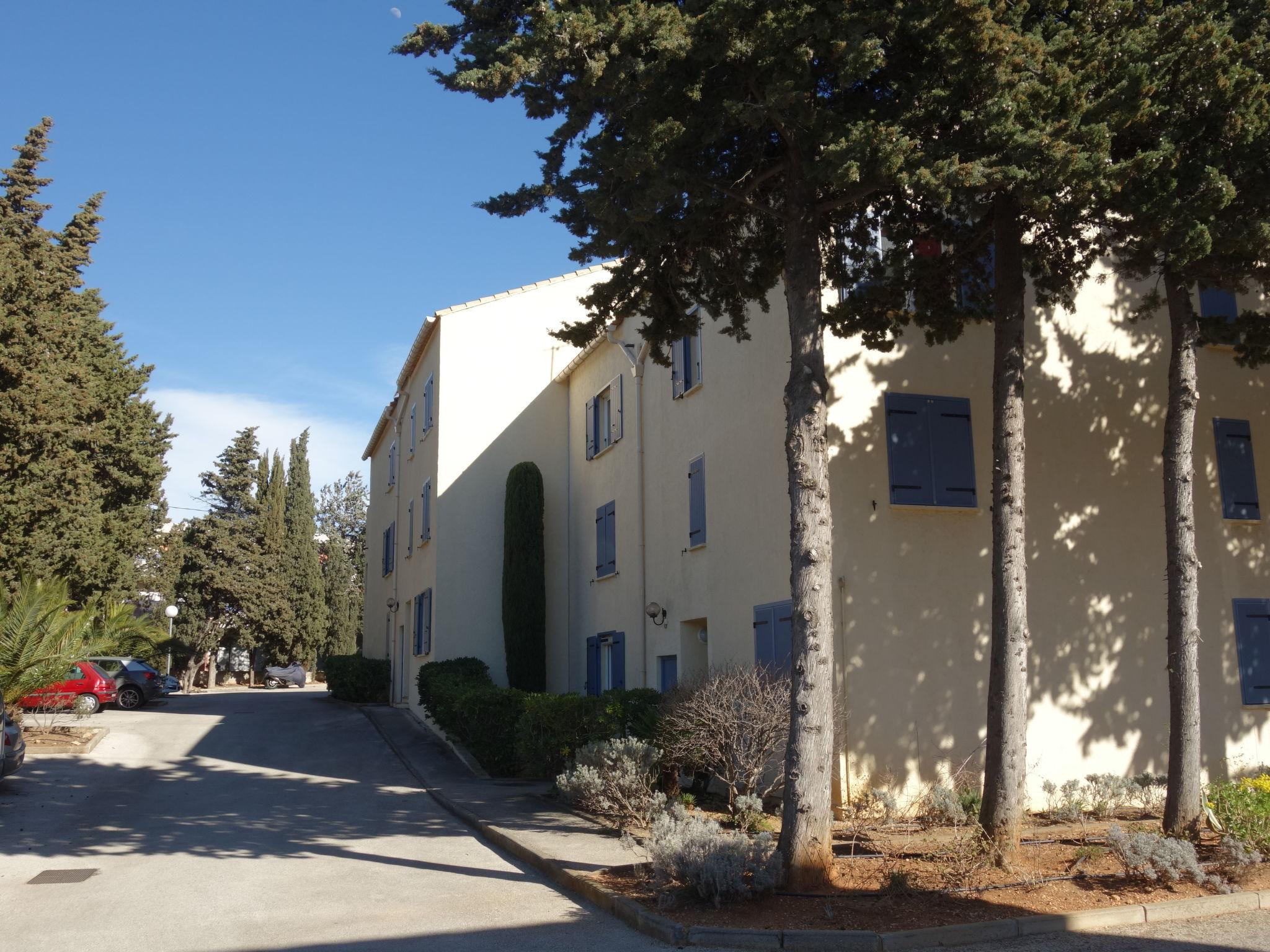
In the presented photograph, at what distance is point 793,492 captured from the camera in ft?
27.2

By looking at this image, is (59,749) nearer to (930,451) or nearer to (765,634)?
(765,634)

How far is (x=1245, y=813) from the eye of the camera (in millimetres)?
8602

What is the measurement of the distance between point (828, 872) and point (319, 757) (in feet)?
41.5

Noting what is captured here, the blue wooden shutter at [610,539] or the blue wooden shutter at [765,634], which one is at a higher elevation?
the blue wooden shutter at [610,539]

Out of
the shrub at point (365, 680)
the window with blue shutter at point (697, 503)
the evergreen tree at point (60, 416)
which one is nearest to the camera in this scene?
the window with blue shutter at point (697, 503)

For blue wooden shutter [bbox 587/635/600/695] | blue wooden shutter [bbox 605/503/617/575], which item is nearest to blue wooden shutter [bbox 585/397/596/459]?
blue wooden shutter [bbox 605/503/617/575]

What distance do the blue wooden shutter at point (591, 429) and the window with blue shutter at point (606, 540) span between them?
139 cm

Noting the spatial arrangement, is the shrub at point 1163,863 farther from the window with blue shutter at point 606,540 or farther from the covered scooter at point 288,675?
the covered scooter at point 288,675

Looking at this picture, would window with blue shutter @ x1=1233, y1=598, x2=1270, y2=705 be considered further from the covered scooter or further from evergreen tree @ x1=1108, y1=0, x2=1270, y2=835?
the covered scooter

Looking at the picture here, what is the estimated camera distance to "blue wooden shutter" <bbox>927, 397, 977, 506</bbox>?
40.2ft

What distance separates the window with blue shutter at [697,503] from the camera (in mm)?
14883

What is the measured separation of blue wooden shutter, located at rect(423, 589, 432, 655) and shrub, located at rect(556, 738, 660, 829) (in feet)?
35.7

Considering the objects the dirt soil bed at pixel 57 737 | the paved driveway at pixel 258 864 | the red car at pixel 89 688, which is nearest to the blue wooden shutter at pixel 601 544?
the paved driveway at pixel 258 864

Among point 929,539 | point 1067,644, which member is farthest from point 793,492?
point 1067,644
